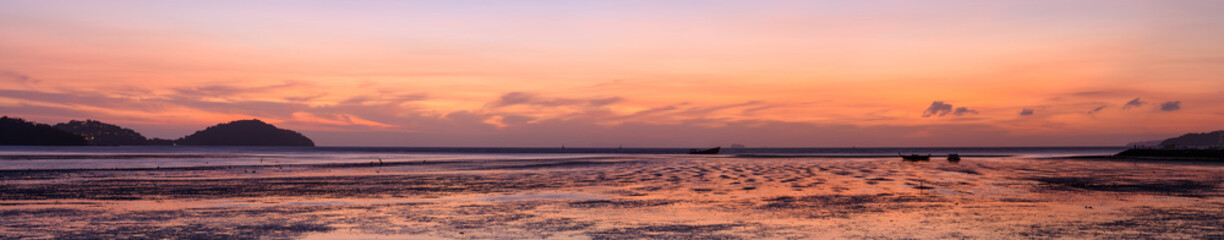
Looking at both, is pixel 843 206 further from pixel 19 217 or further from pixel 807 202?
pixel 19 217

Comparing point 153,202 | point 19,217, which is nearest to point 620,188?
point 153,202

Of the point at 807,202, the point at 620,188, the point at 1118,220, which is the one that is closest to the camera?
the point at 1118,220

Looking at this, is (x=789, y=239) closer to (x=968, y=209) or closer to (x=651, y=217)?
(x=651, y=217)

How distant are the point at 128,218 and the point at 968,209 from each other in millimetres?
23439

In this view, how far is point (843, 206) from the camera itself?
80.4ft

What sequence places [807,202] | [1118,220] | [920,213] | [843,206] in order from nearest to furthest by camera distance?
[1118,220]
[920,213]
[843,206]
[807,202]

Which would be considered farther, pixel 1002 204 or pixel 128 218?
pixel 1002 204

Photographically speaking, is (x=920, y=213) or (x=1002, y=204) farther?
(x=1002, y=204)

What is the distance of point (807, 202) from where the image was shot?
85.8 feet

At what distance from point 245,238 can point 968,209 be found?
63.7ft

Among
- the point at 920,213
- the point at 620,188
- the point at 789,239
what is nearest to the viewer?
the point at 789,239

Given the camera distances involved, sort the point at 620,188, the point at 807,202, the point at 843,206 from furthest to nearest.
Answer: the point at 620,188
the point at 807,202
the point at 843,206

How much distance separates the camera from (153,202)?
2666cm

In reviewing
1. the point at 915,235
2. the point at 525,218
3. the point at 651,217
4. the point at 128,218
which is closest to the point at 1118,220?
the point at 915,235
